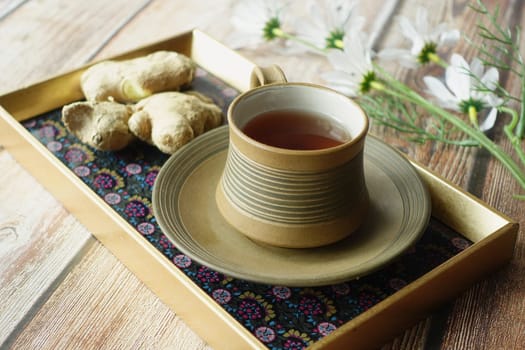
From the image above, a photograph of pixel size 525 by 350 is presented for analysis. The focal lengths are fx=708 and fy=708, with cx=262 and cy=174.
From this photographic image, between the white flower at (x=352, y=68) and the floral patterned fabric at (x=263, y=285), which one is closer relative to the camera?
the floral patterned fabric at (x=263, y=285)

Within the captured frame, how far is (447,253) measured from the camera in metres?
A: 0.73

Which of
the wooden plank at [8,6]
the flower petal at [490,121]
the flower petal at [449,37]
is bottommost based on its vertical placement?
the wooden plank at [8,6]

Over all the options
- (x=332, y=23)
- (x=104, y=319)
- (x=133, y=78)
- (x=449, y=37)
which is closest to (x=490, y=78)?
(x=449, y=37)

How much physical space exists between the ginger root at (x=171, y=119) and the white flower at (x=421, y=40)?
32 centimetres

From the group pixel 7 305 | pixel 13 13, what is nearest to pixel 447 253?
pixel 7 305

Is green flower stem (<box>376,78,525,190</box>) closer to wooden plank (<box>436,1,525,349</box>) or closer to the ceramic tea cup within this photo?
wooden plank (<box>436,1,525,349</box>)

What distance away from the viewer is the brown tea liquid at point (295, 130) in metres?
0.71

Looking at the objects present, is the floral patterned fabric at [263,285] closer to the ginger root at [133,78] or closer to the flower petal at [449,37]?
the ginger root at [133,78]

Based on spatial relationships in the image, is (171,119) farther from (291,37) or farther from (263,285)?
(291,37)

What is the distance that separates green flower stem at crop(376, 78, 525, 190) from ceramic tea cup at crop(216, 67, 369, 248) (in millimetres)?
222

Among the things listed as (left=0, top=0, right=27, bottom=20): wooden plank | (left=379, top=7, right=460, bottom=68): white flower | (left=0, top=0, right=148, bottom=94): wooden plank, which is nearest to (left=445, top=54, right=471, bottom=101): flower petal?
(left=379, top=7, right=460, bottom=68): white flower

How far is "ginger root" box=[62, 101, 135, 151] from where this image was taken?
85cm

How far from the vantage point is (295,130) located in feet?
2.40

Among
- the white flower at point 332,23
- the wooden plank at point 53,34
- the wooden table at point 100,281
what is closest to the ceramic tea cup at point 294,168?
the wooden table at point 100,281
